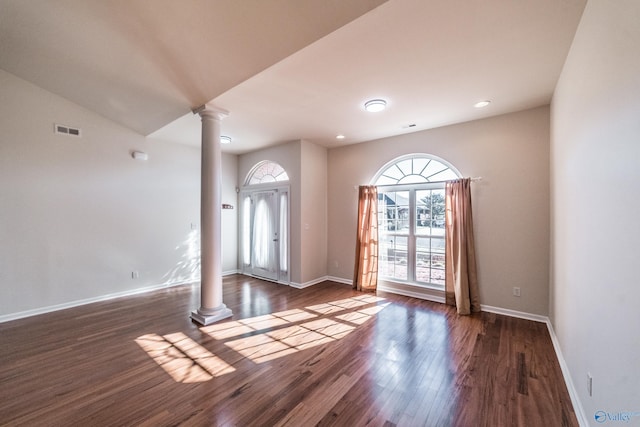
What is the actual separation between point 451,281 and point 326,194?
2.85 meters

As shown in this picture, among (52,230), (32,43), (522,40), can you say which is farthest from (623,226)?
(52,230)

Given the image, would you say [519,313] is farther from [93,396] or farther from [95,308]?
[95,308]

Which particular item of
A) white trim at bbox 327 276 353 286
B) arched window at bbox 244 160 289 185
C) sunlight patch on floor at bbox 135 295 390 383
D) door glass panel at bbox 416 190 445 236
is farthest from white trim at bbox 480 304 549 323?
arched window at bbox 244 160 289 185

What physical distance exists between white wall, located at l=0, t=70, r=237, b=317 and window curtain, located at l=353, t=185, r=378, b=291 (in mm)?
3578

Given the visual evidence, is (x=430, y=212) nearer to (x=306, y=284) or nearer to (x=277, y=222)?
(x=306, y=284)

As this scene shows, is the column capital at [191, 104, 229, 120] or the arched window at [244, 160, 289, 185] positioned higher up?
the column capital at [191, 104, 229, 120]

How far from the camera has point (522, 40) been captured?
203cm

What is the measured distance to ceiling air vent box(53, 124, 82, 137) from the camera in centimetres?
372

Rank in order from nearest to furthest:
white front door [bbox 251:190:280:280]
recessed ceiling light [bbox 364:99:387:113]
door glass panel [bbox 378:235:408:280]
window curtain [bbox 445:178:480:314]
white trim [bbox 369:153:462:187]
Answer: recessed ceiling light [bbox 364:99:387:113] < window curtain [bbox 445:178:480:314] < white trim [bbox 369:153:462:187] < door glass panel [bbox 378:235:408:280] < white front door [bbox 251:190:280:280]

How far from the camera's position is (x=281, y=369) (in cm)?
228

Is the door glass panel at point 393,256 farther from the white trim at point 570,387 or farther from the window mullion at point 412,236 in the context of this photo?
the white trim at point 570,387

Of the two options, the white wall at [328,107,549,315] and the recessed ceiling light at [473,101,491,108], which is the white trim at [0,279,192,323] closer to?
the white wall at [328,107,549,315]

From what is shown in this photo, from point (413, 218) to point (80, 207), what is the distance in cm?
547

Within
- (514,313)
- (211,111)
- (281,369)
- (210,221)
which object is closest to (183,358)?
(281,369)
